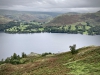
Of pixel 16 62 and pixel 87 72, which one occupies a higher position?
pixel 87 72

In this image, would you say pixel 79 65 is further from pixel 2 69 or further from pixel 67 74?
pixel 2 69

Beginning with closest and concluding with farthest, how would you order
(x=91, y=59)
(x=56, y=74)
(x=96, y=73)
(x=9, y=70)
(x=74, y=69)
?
(x=96, y=73), (x=56, y=74), (x=74, y=69), (x=91, y=59), (x=9, y=70)

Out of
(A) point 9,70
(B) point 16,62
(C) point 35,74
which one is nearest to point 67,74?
(C) point 35,74

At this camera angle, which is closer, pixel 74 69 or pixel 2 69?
pixel 74 69

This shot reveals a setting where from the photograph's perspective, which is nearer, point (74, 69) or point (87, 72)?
point (87, 72)

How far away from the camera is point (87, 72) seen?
32438 mm

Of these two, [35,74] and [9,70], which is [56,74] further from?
[9,70]

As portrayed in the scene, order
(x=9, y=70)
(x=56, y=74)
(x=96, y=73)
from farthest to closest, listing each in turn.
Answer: (x=9, y=70) → (x=56, y=74) → (x=96, y=73)

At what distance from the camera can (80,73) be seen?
32500 mm

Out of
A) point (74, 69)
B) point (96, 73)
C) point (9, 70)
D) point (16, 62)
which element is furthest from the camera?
point (16, 62)

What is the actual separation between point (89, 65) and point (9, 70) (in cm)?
2357

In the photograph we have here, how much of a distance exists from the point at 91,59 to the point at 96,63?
3.53 m

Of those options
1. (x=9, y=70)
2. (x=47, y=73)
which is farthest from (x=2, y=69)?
(x=47, y=73)

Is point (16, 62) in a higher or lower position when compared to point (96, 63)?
lower
